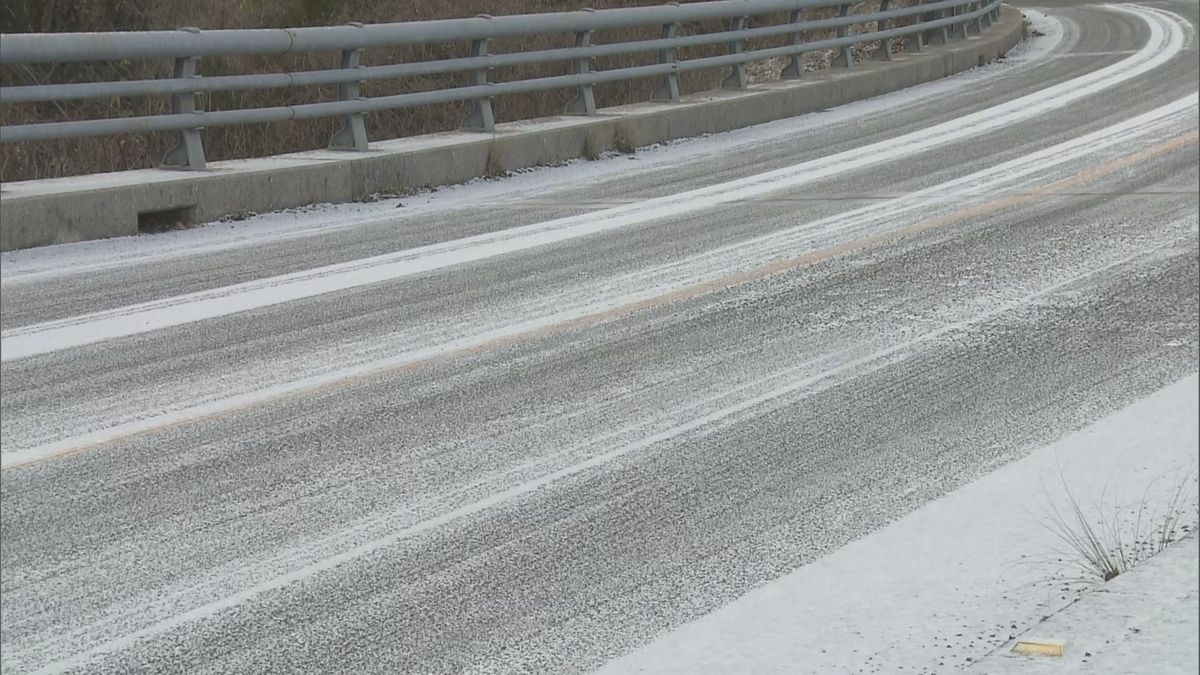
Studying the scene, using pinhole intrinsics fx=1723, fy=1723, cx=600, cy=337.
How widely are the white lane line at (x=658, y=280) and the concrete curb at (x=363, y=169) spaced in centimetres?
349

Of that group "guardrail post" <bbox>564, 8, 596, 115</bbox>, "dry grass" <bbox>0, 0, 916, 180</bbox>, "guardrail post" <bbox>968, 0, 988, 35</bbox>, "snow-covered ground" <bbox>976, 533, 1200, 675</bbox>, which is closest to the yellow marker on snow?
"snow-covered ground" <bbox>976, 533, 1200, 675</bbox>

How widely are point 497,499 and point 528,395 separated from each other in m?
1.38

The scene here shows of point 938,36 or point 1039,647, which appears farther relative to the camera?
point 938,36

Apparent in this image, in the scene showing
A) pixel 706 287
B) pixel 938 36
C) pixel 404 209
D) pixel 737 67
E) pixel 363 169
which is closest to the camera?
pixel 706 287

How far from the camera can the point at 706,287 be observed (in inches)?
366

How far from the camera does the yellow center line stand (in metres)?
6.70

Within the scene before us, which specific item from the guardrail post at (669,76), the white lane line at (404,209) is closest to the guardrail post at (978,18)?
the white lane line at (404,209)

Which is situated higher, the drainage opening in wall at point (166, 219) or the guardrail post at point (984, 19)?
the drainage opening in wall at point (166, 219)

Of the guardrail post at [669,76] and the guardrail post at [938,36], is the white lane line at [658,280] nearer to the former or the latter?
the guardrail post at [669,76]

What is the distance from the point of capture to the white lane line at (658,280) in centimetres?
659

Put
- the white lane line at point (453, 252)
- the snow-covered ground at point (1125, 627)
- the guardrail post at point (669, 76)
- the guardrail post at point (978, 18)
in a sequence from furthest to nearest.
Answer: the guardrail post at point (978, 18) < the guardrail post at point (669, 76) < the white lane line at point (453, 252) < the snow-covered ground at point (1125, 627)

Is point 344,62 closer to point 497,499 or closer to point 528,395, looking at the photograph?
point 528,395

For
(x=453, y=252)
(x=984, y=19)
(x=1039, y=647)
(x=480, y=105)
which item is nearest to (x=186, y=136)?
(x=453, y=252)

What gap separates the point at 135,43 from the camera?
11.2 meters
